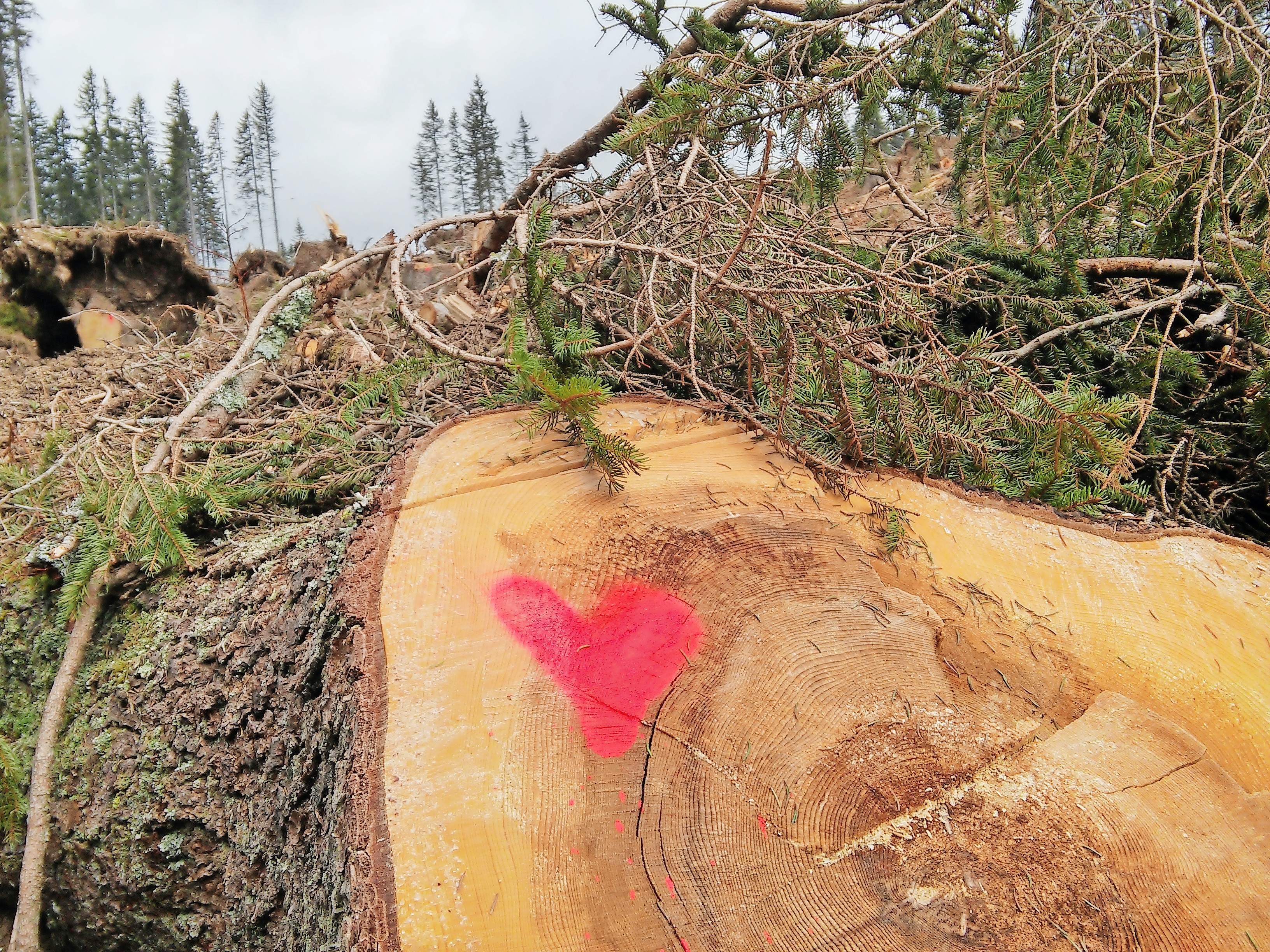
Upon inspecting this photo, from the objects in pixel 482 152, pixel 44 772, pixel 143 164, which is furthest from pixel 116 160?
pixel 44 772

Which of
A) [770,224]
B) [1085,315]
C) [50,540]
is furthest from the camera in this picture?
[1085,315]

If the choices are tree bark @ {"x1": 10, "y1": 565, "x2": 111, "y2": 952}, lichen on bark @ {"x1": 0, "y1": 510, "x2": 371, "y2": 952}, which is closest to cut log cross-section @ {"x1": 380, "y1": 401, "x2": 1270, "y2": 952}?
lichen on bark @ {"x1": 0, "y1": 510, "x2": 371, "y2": 952}

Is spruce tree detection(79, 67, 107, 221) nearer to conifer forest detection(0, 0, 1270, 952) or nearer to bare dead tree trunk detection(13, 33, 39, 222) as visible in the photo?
bare dead tree trunk detection(13, 33, 39, 222)

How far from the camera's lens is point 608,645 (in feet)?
4.31

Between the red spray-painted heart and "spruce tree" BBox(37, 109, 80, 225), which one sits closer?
the red spray-painted heart

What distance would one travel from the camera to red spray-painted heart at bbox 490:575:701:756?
1.23 metres

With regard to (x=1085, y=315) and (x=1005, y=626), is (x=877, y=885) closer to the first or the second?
(x=1005, y=626)

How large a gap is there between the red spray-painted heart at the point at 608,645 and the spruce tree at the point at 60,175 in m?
32.6

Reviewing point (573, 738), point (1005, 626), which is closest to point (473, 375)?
point (573, 738)

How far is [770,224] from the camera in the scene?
2.41m

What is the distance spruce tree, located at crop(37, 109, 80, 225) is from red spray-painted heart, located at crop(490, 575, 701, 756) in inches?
1284

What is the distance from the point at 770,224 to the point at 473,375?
1.17 meters

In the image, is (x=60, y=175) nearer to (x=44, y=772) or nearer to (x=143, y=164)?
(x=143, y=164)

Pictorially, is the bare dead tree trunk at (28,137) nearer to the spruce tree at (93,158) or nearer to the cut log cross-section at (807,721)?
the spruce tree at (93,158)
